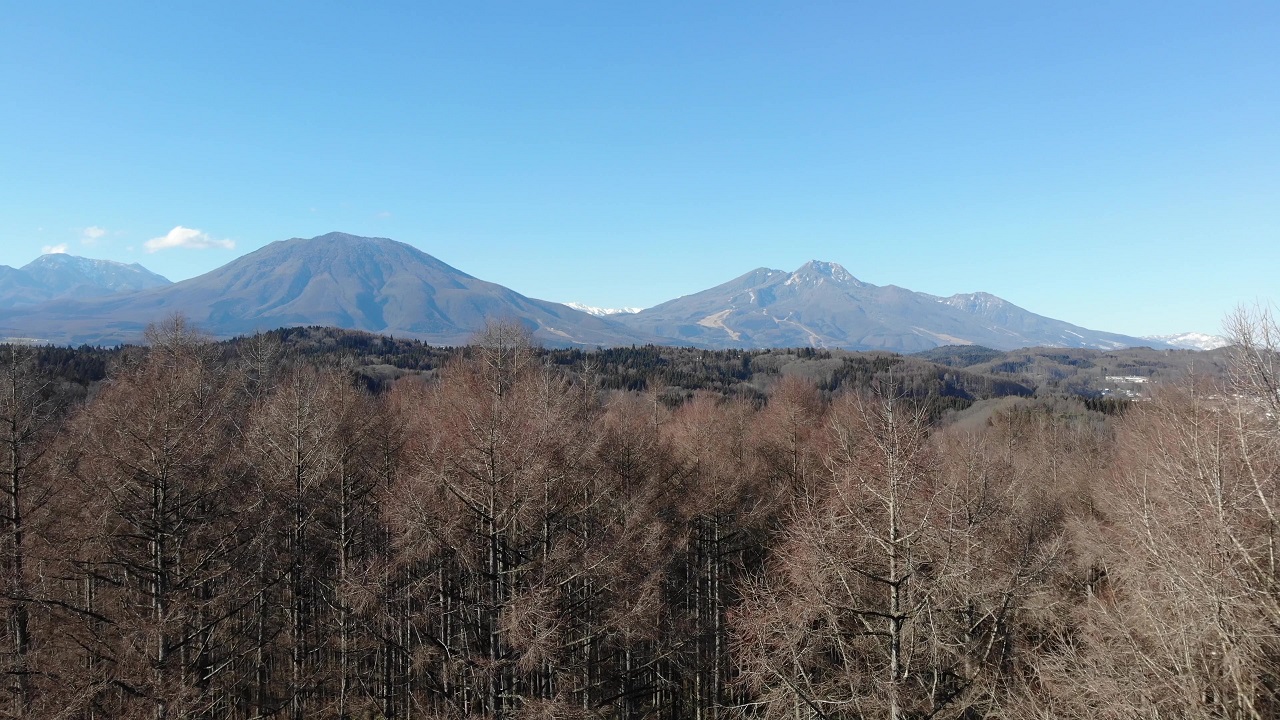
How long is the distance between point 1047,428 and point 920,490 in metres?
57.0

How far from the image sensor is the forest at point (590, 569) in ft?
46.6

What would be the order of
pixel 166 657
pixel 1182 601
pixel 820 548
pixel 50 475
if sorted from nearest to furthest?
pixel 1182 601 → pixel 820 548 → pixel 166 657 → pixel 50 475

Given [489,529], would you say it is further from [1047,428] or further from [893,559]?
[1047,428]

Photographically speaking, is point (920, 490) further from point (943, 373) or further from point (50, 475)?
point (943, 373)

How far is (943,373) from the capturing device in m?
164

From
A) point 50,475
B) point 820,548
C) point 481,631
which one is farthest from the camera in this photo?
point 50,475

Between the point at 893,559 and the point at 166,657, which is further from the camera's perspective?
the point at 166,657

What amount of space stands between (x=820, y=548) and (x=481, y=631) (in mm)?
10175

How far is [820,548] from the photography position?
13.9m

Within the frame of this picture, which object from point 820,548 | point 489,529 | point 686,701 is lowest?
point 686,701

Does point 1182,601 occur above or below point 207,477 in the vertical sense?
below

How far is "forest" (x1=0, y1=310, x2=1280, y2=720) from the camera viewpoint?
14195 mm

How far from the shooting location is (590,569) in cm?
1842

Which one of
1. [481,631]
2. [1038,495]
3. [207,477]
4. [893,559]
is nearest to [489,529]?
[481,631]
